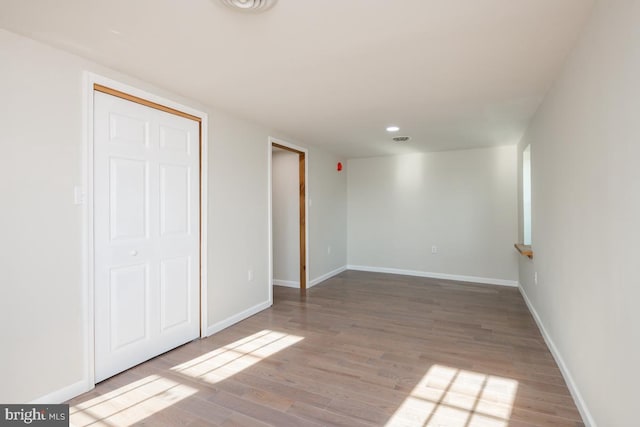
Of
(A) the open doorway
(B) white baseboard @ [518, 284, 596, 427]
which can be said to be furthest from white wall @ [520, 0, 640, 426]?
(A) the open doorway

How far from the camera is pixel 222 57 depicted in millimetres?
2168

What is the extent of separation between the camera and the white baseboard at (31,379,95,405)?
1988 mm

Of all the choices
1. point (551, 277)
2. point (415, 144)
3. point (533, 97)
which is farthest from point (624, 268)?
point (415, 144)

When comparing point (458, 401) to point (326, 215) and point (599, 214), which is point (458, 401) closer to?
point (599, 214)

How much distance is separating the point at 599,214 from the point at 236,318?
3262 millimetres

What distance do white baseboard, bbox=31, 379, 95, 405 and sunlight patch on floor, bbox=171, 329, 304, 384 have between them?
571mm

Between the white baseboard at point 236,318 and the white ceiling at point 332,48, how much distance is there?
2.21m

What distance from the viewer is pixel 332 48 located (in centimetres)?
204

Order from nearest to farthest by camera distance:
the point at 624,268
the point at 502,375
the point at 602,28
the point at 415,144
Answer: the point at 624,268, the point at 602,28, the point at 502,375, the point at 415,144

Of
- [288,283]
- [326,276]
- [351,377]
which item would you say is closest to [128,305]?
[351,377]

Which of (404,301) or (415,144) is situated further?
(415,144)

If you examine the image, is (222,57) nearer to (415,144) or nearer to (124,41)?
(124,41)

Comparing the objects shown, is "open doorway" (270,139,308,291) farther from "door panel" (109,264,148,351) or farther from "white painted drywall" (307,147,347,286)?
"door panel" (109,264,148,351)

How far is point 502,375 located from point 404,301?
1.98m
